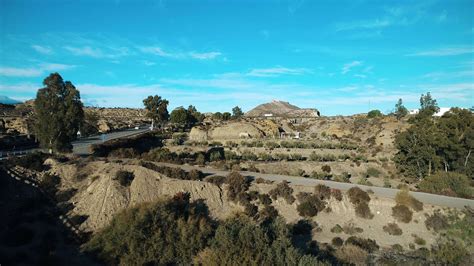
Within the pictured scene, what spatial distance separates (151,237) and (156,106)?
54715mm

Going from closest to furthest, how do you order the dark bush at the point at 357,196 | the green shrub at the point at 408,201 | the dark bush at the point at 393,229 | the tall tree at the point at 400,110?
the dark bush at the point at 393,229 < the green shrub at the point at 408,201 < the dark bush at the point at 357,196 < the tall tree at the point at 400,110

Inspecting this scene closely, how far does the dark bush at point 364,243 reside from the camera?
809 inches

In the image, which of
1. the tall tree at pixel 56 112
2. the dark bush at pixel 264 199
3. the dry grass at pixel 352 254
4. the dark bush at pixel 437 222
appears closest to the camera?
the dry grass at pixel 352 254

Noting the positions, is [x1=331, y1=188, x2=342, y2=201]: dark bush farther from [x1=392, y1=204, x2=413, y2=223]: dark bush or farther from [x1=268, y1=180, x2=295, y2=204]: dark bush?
[x1=392, y1=204, x2=413, y2=223]: dark bush

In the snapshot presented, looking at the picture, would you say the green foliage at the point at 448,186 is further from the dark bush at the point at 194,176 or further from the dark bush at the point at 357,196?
the dark bush at the point at 194,176

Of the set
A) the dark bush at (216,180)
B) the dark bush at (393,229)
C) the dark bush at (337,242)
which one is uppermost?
the dark bush at (216,180)

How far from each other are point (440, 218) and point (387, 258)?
6.29m

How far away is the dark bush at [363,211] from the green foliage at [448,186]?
8.52 meters

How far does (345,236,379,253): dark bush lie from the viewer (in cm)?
2054

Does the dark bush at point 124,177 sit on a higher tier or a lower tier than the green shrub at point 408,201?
higher

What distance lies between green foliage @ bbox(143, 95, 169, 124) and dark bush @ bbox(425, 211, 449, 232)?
57002mm

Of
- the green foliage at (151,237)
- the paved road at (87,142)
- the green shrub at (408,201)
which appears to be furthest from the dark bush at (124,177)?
the green shrub at (408,201)

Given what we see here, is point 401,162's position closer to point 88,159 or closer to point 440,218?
point 440,218

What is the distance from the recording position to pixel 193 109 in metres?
101
